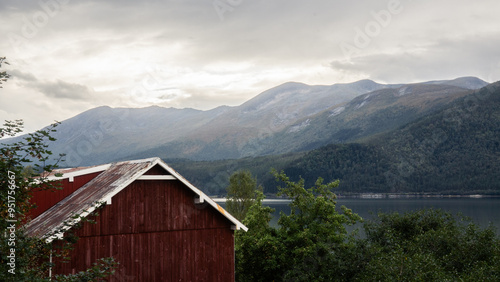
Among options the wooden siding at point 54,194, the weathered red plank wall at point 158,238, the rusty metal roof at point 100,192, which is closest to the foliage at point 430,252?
the weathered red plank wall at point 158,238

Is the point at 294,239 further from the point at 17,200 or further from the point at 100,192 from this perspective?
the point at 17,200

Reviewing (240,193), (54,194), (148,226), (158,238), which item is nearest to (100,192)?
(148,226)

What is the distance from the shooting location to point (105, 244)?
63.6 ft

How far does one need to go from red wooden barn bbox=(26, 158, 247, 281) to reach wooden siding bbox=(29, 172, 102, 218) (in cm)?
5

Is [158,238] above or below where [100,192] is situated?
below

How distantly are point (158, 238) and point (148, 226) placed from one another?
76 cm

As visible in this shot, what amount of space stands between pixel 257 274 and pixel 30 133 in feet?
69.6

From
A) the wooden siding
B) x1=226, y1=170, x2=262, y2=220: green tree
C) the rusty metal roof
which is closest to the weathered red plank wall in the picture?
the rusty metal roof

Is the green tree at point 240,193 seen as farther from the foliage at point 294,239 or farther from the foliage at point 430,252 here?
the foliage at point 294,239

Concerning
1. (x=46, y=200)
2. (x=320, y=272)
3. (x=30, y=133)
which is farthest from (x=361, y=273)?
(x=30, y=133)

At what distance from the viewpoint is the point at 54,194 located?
2320 centimetres

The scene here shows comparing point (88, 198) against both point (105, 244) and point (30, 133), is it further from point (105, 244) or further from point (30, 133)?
point (30, 133)

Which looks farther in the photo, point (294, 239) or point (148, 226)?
point (294, 239)

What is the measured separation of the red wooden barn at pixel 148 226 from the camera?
19281 millimetres
